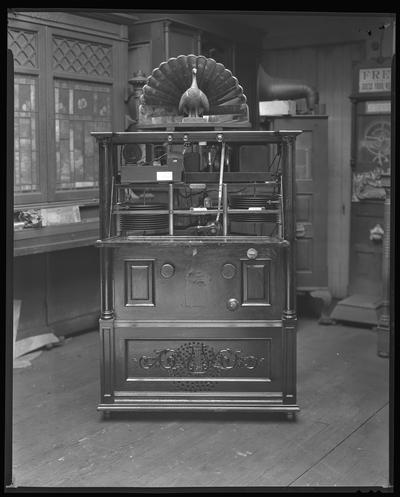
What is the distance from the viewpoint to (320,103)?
7441mm

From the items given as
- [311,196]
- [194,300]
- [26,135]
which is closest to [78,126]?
[26,135]

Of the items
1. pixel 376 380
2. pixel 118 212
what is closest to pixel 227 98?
pixel 118 212

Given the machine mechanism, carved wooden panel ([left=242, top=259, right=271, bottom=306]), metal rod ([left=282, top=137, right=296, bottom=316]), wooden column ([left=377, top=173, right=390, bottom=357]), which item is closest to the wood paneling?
wooden column ([left=377, top=173, right=390, bottom=357])

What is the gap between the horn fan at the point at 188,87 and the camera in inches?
173

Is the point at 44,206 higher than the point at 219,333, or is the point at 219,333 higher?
the point at 44,206

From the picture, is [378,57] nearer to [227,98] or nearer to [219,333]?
[227,98]

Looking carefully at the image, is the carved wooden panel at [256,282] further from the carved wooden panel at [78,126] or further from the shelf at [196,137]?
the carved wooden panel at [78,126]

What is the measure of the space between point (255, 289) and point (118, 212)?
0.98 m

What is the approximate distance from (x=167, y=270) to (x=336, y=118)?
392cm

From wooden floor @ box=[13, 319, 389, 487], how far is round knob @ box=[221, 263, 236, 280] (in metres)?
0.94

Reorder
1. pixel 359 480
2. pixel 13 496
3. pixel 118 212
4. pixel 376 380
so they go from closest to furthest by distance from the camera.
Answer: pixel 13 496 < pixel 359 480 < pixel 118 212 < pixel 376 380

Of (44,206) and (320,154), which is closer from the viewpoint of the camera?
(44,206)

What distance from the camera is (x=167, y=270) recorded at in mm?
4203

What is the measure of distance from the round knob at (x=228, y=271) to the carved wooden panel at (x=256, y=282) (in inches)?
2.5
